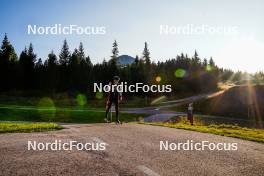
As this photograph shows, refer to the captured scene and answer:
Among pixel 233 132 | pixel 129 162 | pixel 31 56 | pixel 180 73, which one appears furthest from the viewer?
pixel 180 73

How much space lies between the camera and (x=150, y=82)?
Result: 85.4 metres

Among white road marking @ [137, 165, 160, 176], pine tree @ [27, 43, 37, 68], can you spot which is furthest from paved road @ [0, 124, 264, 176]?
pine tree @ [27, 43, 37, 68]

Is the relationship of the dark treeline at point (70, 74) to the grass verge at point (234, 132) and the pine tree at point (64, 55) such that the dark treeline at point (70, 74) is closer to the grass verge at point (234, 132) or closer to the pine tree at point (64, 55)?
the pine tree at point (64, 55)

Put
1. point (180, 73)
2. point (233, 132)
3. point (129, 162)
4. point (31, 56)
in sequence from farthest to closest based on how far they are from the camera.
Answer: point (180, 73) → point (31, 56) → point (233, 132) → point (129, 162)

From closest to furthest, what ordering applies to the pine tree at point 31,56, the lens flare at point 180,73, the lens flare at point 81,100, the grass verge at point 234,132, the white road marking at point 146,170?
the white road marking at point 146,170, the grass verge at point 234,132, the lens flare at point 81,100, the pine tree at point 31,56, the lens flare at point 180,73

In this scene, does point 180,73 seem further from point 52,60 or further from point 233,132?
point 233,132

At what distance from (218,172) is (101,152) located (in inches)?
101

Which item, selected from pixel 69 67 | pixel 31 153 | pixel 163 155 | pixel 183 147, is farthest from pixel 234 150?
pixel 69 67

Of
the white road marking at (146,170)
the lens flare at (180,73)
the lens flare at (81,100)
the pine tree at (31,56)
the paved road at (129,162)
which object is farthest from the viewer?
the lens flare at (180,73)

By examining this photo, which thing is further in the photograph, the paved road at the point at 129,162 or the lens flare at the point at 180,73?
the lens flare at the point at 180,73

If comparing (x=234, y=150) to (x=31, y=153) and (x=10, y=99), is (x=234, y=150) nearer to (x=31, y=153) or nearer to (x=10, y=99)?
(x=31, y=153)

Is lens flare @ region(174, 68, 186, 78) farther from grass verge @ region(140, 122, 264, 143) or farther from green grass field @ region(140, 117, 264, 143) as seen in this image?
grass verge @ region(140, 122, 264, 143)

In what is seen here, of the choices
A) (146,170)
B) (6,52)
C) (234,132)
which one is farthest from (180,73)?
(146,170)

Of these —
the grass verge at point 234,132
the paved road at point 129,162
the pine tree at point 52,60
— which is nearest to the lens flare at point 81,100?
the pine tree at point 52,60
